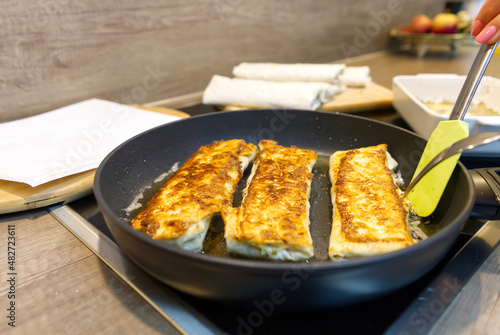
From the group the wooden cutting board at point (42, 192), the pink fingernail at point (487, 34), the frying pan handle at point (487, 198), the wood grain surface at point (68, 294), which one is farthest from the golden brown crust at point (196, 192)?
the pink fingernail at point (487, 34)

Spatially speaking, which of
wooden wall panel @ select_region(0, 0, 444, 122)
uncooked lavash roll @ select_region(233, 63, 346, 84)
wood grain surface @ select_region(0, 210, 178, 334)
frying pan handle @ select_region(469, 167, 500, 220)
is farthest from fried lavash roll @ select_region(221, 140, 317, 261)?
wooden wall panel @ select_region(0, 0, 444, 122)

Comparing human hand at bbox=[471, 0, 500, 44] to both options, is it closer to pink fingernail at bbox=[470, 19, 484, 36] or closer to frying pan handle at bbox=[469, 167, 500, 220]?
pink fingernail at bbox=[470, 19, 484, 36]

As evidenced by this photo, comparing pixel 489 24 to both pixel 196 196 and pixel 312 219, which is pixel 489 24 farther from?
pixel 196 196

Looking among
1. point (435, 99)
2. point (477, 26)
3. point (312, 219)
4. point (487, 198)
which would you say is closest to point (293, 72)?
point (435, 99)

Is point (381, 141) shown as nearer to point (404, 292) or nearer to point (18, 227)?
point (404, 292)

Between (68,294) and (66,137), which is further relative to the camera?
(66,137)

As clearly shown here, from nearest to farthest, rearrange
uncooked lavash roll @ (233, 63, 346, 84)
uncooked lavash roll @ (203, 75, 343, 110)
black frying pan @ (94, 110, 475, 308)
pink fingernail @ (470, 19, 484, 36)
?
black frying pan @ (94, 110, 475, 308)
pink fingernail @ (470, 19, 484, 36)
uncooked lavash roll @ (203, 75, 343, 110)
uncooked lavash roll @ (233, 63, 346, 84)
